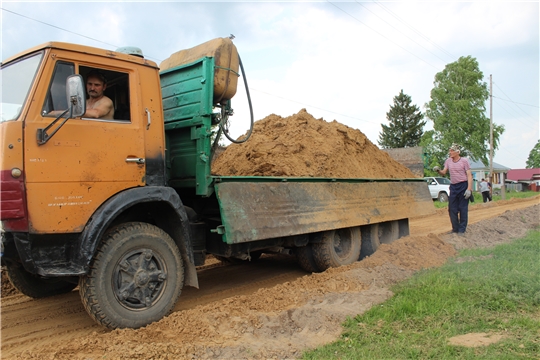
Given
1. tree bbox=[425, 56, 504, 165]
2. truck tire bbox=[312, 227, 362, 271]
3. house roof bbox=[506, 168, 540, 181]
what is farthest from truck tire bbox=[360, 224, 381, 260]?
house roof bbox=[506, 168, 540, 181]

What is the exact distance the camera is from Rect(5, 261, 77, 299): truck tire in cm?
502

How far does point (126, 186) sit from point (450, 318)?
3.45 m

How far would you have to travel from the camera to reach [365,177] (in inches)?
311

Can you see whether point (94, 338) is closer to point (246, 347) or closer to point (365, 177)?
point (246, 347)

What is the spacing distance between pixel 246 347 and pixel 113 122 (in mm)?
2500

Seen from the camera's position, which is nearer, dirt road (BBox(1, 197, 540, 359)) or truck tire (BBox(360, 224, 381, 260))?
dirt road (BBox(1, 197, 540, 359))

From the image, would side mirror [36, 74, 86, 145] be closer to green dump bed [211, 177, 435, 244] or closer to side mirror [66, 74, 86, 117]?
side mirror [66, 74, 86, 117]

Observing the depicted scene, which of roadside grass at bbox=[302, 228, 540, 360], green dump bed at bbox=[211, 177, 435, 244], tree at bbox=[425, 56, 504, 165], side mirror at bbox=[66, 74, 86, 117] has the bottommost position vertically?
roadside grass at bbox=[302, 228, 540, 360]

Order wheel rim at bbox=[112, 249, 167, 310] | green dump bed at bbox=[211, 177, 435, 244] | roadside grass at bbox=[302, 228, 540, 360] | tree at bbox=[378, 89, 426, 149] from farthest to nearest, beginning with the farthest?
tree at bbox=[378, 89, 426, 149], green dump bed at bbox=[211, 177, 435, 244], wheel rim at bbox=[112, 249, 167, 310], roadside grass at bbox=[302, 228, 540, 360]

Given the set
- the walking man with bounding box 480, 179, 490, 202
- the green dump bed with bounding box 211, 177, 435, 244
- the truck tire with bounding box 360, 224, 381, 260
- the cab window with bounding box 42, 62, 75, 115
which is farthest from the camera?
the walking man with bounding box 480, 179, 490, 202

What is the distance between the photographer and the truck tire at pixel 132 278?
4.09 metres

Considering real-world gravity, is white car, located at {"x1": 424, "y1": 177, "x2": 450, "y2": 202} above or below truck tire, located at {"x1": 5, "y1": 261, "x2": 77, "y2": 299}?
above

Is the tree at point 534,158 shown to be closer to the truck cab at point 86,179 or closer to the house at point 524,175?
the house at point 524,175

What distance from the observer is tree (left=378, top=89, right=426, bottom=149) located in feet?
175
